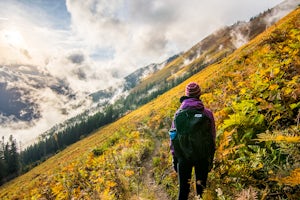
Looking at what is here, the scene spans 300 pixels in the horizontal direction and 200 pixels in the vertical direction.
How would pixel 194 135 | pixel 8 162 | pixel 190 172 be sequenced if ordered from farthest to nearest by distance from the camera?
pixel 8 162, pixel 190 172, pixel 194 135

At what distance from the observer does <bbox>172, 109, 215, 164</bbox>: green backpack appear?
4645mm

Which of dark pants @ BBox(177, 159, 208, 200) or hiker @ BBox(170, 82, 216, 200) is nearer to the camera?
hiker @ BBox(170, 82, 216, 200)

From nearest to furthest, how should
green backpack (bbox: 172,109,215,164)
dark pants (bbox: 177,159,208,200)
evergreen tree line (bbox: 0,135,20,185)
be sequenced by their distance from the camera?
green backpack (bbox: 172,109,215,164)
dark pants (bbox: 177,159,208,200)
evergreen tree line (bbox: 0,135,20,185)

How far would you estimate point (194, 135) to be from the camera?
4633 mm

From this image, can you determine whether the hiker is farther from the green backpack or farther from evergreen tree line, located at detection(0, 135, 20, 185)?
evergreen tree line, located at detection(0, 135, 20, 185)

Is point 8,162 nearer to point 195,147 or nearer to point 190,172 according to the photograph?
point 190,172

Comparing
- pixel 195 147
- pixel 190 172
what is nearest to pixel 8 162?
pixel 190 172

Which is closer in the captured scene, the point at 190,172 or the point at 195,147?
the point at 195,147

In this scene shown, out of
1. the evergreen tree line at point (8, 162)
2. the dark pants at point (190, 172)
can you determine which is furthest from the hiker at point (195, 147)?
the evergreen tree line at point (8, 162)

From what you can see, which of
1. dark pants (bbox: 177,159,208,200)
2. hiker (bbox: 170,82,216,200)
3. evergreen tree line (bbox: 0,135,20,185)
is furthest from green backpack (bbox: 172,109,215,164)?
evergreen tree line (bbox: 0,135,20,185)

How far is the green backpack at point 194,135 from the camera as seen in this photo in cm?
464

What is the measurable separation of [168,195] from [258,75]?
4819 millimetres

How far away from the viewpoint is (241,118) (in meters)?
5.91

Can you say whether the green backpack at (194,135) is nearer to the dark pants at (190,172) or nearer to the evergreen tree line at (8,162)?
the dark pants at (190,172)
